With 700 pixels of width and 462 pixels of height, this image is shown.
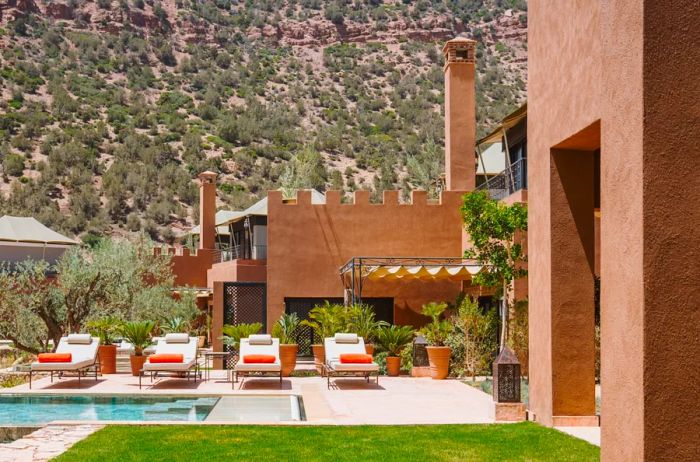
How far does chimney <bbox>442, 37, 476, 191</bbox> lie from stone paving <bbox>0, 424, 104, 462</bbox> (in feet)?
43.6

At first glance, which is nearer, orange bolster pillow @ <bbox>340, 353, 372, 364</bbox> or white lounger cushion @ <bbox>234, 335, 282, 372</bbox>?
white lounger cushion @ <bbox>234, 335, 282, 372</bbox>

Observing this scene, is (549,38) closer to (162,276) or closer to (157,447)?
(157,447)

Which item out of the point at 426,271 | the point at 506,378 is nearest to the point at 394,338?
the point at 426,271

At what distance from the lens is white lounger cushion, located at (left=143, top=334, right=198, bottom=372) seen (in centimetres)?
1592

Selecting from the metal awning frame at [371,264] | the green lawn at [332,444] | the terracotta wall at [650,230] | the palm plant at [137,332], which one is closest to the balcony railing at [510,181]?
the metal awning frame at [371,264]

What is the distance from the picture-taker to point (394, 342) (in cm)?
1872

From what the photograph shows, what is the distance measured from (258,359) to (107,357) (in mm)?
4134

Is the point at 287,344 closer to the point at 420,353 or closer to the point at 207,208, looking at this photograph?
the point at 420,353

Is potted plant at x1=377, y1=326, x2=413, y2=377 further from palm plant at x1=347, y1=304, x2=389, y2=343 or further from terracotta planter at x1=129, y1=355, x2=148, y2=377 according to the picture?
terracotta planter at x1=129, y1=355, x2=148, y2=377

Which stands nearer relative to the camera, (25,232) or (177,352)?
(177,352)

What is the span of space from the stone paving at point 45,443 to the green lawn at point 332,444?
0.18m

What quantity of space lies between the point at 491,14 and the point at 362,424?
2732 inches

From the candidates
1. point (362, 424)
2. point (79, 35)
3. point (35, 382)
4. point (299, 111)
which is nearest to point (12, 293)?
point (35, 382)

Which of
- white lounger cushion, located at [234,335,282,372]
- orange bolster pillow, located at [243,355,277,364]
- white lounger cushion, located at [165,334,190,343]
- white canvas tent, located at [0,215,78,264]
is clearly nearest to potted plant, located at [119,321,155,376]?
white lounger cushion, located at [165,334,190,343]
